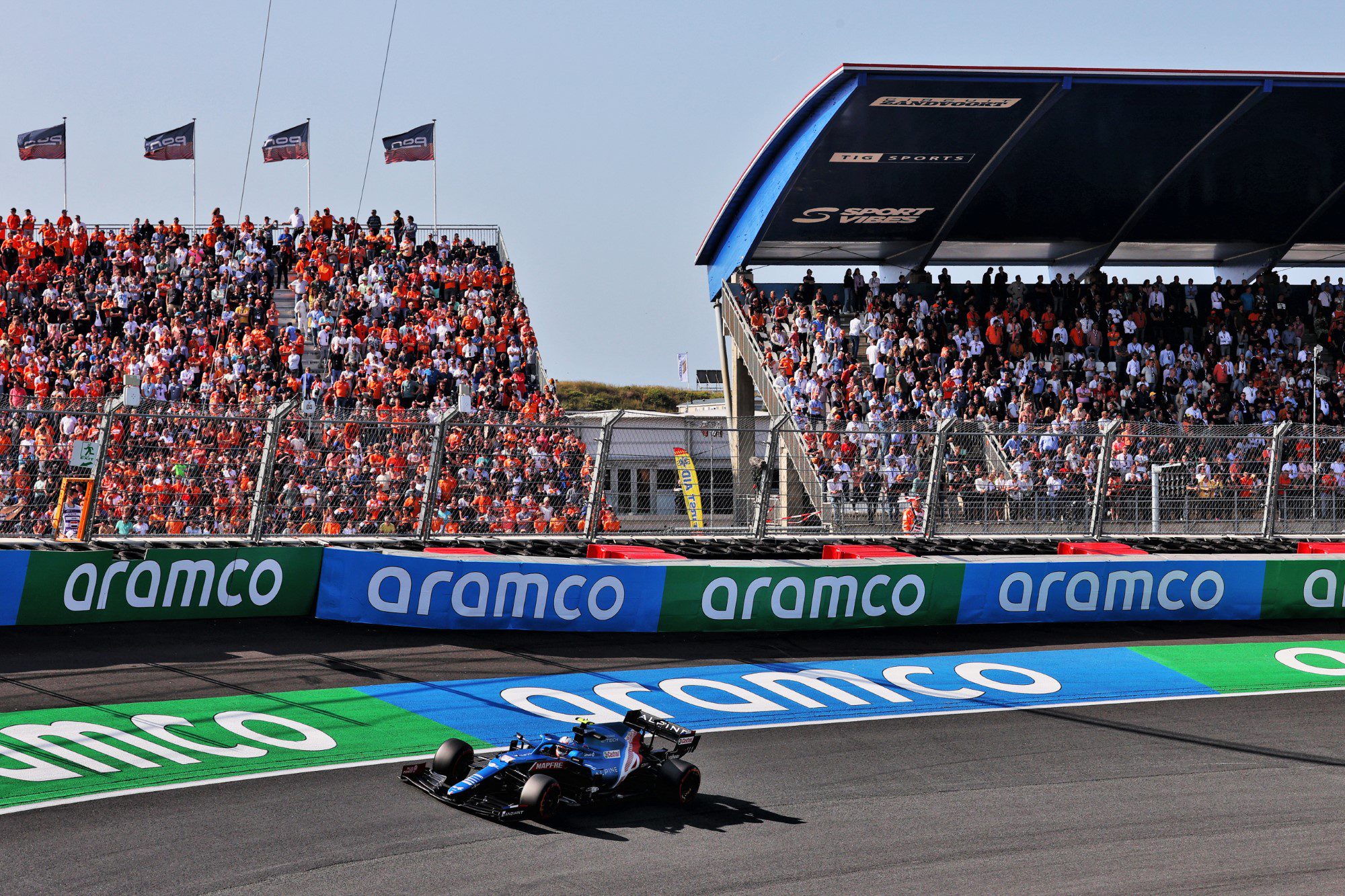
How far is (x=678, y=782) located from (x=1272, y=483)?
423 inches

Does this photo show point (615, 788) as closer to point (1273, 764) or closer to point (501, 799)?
point (501, 799)

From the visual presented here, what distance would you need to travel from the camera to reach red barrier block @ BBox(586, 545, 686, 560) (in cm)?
1401

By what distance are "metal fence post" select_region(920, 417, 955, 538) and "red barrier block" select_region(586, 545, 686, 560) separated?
9.47ft

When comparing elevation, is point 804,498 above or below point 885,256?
below

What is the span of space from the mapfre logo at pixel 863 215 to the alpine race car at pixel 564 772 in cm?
2123

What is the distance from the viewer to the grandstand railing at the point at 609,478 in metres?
12.0

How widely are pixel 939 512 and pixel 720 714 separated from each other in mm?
5113

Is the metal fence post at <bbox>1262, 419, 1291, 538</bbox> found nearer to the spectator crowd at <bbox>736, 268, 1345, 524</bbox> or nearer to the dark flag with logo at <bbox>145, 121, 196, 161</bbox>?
the spectator crowd at <bbox>736, 268, 1345, 524</bbox>

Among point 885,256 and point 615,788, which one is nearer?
point 615,788

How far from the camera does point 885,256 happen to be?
1233 inches

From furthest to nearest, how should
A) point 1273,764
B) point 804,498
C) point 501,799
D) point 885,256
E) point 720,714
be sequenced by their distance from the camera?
point 885,256
point 804,498
point 720,714
point 1273,764
point 501,799

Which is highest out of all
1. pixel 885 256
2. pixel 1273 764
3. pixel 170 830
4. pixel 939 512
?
pixel 885 256

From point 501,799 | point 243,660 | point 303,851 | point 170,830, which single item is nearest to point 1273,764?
point 501,799

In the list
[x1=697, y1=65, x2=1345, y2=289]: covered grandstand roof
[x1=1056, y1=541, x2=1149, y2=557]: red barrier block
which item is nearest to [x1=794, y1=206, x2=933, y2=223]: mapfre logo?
[x1=697, y1=65, x2=1345, y2=289]: covered grandstand roof
